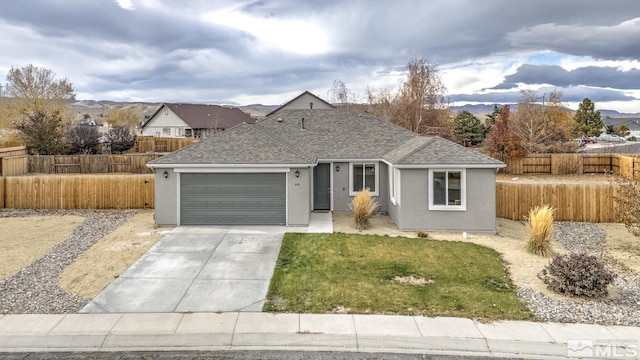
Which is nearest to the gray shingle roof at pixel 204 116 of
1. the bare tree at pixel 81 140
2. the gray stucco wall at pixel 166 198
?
the bare tree at pixel 81 140

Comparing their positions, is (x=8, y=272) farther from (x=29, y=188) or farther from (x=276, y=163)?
(x=29, y=188)

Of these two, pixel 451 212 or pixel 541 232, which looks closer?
pixel 541 232

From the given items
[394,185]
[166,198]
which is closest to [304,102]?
→ [394,185]

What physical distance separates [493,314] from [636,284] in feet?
15.1

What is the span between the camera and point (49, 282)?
9.92 metres

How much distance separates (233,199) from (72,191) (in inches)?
346

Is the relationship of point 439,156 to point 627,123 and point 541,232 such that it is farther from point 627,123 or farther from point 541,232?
point 627,123

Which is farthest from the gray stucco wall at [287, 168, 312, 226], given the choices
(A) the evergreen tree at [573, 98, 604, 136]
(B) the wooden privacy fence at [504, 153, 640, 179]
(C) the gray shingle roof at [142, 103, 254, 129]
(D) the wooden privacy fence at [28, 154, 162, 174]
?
(A) the evergreen tree at [573, 98, 604, 136]

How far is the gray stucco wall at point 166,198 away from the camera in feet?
51.6

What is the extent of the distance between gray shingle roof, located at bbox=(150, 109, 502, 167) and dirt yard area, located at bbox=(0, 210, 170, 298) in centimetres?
297

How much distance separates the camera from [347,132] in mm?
21172

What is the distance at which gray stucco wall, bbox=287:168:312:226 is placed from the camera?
15.7 meters

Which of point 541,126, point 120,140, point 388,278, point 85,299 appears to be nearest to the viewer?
point 85,299

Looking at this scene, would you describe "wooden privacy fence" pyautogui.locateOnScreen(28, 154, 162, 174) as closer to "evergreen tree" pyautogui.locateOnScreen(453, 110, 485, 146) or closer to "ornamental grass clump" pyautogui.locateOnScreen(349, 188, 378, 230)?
"ornamental grass clump" pyautogui.locateOnScreen(349, 188, 378, 230)
